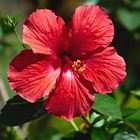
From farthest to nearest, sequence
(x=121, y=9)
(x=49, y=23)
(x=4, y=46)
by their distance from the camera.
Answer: (x=121, y=9) → (x=4, y=46) → (x=49, y=23)

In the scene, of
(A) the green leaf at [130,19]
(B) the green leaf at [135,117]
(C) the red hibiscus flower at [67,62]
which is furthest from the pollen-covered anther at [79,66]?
(A) the green leaf at [130,19]

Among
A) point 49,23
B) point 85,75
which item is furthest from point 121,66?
point 49,23

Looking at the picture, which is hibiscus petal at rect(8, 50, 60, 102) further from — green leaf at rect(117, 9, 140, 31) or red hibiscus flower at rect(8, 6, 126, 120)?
green leaf at rect(117, 9, 140, 31)

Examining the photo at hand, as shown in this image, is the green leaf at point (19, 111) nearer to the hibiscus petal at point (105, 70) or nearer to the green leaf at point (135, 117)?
the hibiscus petal at point (105, 70)

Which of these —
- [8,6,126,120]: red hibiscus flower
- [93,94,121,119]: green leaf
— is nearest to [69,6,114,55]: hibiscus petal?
[8,6,126,120]: red hibiscus flower

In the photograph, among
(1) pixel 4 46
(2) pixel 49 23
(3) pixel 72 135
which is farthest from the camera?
(1) pixel 4 46

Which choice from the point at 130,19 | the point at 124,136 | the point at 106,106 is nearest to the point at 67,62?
the point at 106,106

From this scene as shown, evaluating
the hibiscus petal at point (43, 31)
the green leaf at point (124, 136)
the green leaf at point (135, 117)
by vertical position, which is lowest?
the green leaf at point (135, 117)

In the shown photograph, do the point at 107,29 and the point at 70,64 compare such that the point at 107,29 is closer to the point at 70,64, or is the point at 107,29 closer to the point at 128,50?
the point at 70,64
